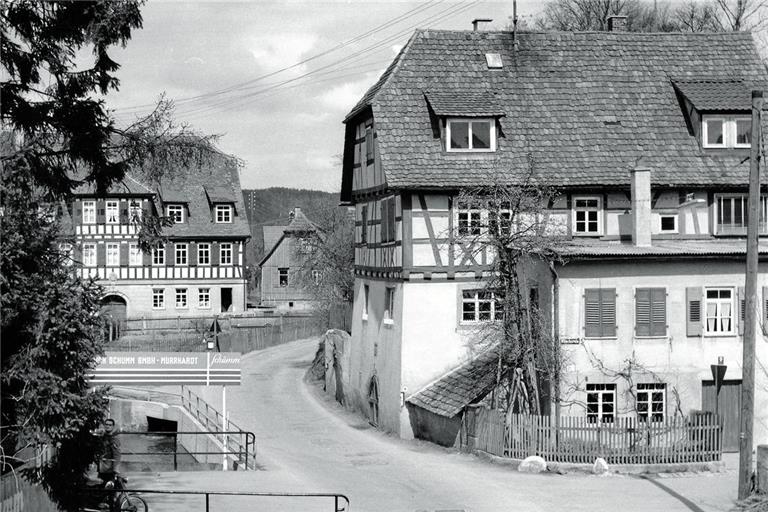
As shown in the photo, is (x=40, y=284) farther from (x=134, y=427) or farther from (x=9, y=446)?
(x=134, y=427)

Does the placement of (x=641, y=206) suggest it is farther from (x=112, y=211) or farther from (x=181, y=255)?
(x=181, y=255)

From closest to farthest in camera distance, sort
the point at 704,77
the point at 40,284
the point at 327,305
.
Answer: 1. the point at 40,284
2. the point at 704,77
3. the point at 327,305

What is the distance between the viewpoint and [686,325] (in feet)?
95.7

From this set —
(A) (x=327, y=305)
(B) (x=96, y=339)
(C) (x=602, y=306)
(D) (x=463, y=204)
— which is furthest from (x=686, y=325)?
(A) (x=327, y=305)

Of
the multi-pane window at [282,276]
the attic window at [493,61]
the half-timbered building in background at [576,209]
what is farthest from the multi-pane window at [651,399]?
the multi-pane window at [282,276]

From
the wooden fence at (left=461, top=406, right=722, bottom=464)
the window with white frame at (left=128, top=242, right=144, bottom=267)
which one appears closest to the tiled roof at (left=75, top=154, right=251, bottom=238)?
the window with white frame at (left=128, top=242, right=144, bottom=267)

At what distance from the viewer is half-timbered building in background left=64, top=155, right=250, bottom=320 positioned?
67644 mm

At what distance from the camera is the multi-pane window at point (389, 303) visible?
3453 centimetres

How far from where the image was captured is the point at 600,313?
94.1 ft

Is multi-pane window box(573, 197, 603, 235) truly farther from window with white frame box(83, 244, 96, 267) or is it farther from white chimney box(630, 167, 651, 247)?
window with white frame box(83, 244, 96, 267)

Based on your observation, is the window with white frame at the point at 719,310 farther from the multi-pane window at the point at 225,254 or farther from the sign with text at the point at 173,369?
the multi-pane window at the point at 225,254

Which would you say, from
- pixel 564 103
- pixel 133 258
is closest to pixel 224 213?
pixel 133 258

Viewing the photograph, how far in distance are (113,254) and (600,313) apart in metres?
44.5

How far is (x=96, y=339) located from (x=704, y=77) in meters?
23.4
